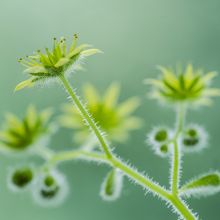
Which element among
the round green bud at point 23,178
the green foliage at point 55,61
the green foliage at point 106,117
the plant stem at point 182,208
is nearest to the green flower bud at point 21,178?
the round green bud at point 23,178

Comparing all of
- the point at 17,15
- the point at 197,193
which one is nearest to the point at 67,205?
the point at 17,15

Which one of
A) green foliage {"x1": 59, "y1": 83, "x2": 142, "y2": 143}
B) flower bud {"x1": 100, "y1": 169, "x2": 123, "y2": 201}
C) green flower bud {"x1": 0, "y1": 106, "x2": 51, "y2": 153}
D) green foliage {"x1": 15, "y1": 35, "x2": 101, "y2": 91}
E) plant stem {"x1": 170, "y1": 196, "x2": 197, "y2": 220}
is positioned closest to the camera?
plant stem {"x1": 170, "y1": 196, "x2": 197, "y2": 220}

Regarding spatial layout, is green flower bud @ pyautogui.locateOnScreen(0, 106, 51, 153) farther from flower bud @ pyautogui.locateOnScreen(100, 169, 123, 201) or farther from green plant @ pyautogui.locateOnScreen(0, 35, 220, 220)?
flower bud @ pyautogui.locateOnScreen(100, 169, 123, 201)

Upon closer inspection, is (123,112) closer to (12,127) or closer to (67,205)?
(12,127)

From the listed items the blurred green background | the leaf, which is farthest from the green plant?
the blurred green background

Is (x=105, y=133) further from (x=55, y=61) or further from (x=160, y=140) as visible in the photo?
(x=55, y=61)
